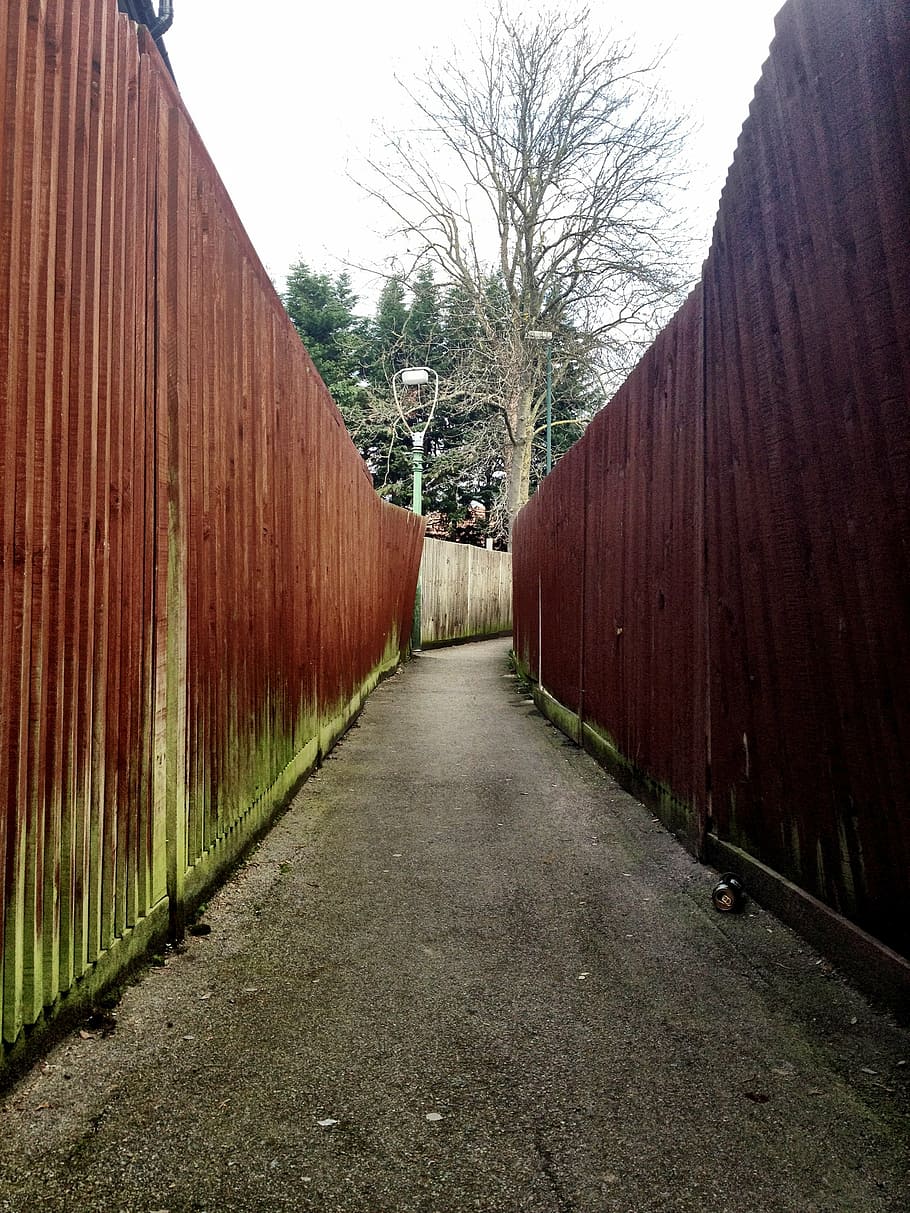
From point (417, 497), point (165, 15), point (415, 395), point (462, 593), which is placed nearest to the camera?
point (165, 15)

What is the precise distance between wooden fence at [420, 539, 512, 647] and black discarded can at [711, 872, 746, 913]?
14.9m

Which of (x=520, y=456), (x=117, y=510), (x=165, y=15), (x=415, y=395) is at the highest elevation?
(x=415, y=395)

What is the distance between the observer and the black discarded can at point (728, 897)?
11.1ft

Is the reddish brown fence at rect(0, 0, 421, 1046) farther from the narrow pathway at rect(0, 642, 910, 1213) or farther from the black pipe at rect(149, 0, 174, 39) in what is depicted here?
the black pipe at rect(149, 0, 174, 39)

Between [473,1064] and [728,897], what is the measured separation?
144 centimetres

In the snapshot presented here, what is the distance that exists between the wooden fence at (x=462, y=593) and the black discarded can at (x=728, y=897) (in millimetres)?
14891

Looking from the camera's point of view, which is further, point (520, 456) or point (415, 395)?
point (415, 395)

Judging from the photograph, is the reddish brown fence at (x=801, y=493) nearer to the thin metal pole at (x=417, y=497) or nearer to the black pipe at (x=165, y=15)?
the black pipe at (x=165, y=15)

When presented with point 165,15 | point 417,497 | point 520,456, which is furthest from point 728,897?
point 520,456

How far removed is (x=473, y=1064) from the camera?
2277mm

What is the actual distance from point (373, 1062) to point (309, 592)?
3.83 metres

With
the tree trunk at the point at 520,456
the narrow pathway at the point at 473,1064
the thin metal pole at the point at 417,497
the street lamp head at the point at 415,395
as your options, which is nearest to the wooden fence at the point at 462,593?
the thin metal pole at the point at 417,497

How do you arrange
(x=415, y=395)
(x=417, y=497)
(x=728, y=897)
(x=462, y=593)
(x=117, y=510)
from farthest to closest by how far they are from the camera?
(x=415, y=395) < (x=462, y=593) < (x=417, y=497) < (x=728, y=897) < (x=117, y=510)

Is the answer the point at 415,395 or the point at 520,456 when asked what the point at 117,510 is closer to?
the point at 520,456
